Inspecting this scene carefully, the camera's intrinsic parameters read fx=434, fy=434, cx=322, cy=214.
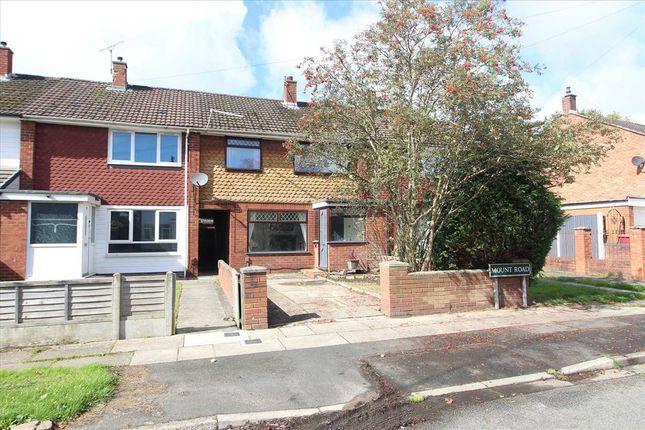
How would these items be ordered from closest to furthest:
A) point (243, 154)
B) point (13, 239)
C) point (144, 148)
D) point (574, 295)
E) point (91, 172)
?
point (574, 295), point (13, 239), point (91, 172), point (144, 148), point (243, 154)

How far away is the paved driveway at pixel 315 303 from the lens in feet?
30.1

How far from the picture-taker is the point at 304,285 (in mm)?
14195

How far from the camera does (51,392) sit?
190 inches

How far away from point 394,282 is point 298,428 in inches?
199

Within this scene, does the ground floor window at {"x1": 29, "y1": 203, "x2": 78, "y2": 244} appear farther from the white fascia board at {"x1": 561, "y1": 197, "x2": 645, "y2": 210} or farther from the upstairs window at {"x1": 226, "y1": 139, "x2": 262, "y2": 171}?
the white fascia board at {"x1": 561, "y1": 197, "x2": 645, "y2": 210}

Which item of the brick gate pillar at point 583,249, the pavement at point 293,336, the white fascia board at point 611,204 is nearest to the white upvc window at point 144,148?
the pavement at point 293,336

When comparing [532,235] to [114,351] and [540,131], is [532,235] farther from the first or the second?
[114,351]

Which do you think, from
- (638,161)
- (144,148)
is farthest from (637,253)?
(144,148)

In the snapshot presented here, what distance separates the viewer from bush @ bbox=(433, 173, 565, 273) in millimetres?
9875

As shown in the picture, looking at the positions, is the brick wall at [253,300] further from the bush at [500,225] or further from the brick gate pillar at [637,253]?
the brick gate pillar at [637,253]

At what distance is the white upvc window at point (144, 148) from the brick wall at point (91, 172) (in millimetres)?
233

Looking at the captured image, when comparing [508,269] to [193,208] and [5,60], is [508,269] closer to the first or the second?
[193,208]

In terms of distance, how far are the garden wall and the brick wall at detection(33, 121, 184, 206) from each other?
30.8 ft

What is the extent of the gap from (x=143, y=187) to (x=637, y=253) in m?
18.3
